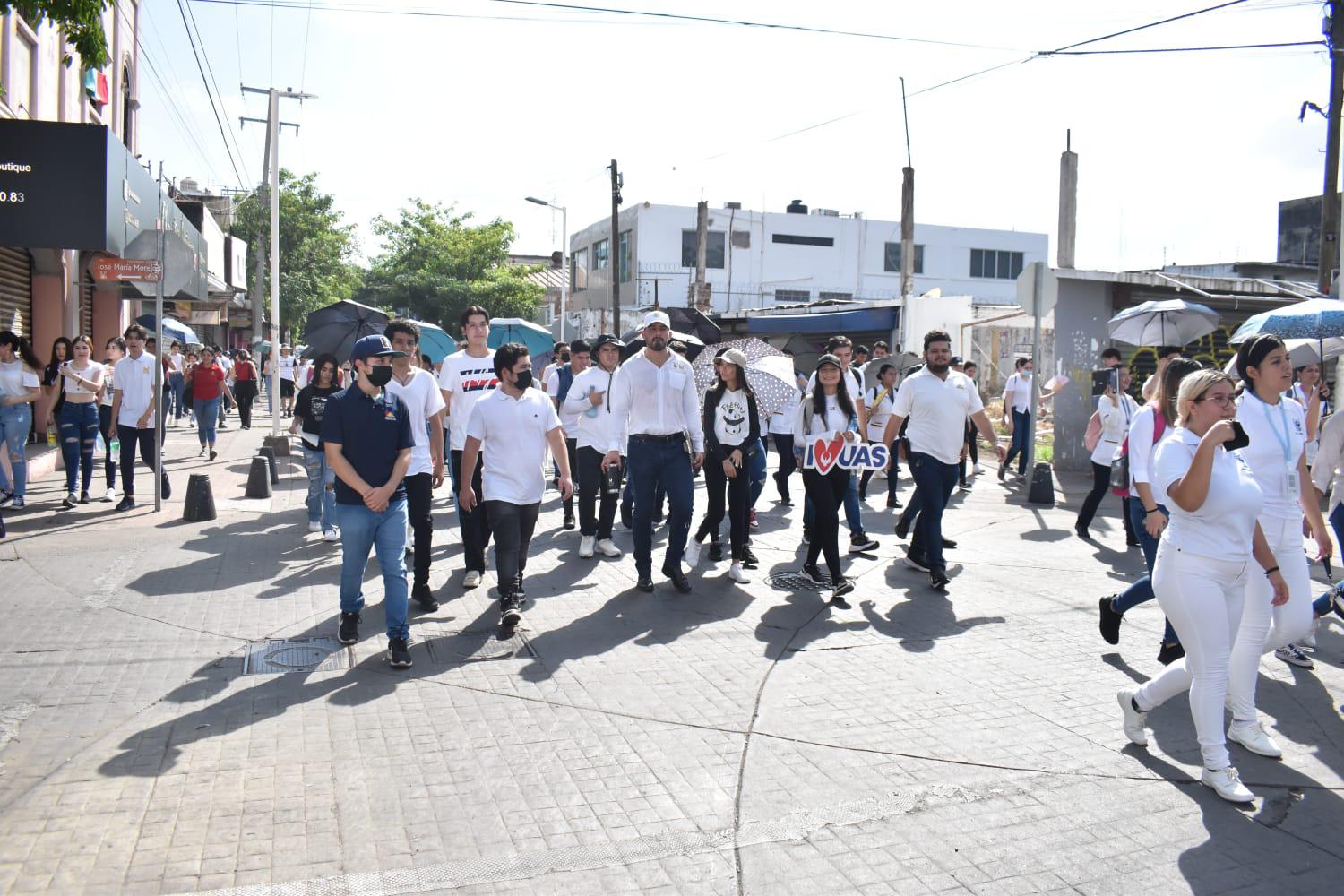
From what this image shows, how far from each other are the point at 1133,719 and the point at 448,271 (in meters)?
49.0

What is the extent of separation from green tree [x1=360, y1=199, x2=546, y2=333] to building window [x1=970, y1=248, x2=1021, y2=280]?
21735 millimetres

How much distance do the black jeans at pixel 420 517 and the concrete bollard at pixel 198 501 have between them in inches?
177

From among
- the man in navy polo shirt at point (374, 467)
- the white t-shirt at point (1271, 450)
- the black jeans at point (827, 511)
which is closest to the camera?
the white t-shirt at point (1271, 450)

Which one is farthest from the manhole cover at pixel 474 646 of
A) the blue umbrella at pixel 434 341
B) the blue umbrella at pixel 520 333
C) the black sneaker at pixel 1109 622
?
the blue umbrella at pixel 434 341

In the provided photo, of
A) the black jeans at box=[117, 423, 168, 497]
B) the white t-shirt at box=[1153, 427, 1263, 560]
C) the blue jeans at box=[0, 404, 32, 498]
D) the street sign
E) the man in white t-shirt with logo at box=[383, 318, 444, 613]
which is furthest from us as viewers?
the black jeans at box=[117, 423, 168, 497]

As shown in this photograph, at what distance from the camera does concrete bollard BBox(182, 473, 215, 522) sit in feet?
35.2

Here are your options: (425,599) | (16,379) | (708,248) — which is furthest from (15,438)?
A: (708,248)

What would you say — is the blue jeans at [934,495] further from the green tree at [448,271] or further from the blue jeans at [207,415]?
the green tree at [448,271]

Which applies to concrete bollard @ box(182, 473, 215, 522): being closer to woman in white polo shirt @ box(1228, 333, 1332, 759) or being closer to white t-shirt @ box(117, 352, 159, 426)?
white t-shirt @ box(117, 352, 159, 426)

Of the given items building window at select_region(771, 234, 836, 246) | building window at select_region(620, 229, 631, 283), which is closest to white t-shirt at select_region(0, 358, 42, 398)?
building window at select_region(620, 229, 631, 283)

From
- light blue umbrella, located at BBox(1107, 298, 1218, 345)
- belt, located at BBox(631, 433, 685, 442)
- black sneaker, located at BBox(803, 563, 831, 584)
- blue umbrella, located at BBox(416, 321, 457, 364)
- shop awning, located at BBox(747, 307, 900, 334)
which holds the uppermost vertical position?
shop awning, located at BBox(747, 307, 900, 334)

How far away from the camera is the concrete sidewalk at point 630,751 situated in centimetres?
372

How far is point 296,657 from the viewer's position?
611cm

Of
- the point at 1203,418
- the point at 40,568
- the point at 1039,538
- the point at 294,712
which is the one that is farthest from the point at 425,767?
the point at 1039,538
